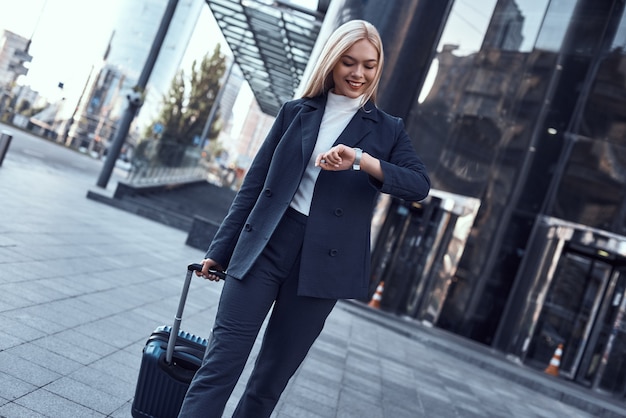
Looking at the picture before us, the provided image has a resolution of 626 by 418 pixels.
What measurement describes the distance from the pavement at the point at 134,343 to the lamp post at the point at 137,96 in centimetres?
425

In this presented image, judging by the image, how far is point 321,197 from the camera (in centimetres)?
295

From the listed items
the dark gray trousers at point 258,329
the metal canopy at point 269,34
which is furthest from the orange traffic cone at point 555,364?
the dark gray trousers at point 258,329

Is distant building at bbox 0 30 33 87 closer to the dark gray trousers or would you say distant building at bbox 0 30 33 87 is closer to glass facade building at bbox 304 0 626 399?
glass facade building at bbox 304 0 626 399

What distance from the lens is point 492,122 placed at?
15445 millimetres

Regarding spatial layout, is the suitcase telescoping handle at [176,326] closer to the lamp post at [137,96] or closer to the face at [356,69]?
the face at [356,69]

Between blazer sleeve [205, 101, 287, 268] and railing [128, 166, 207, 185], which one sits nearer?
blazer sleeve [205, 101, 287, 268]

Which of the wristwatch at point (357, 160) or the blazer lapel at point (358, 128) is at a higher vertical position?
the blazer lapel at point (358, 128)

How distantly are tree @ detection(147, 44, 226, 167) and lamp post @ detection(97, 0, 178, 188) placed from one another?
69.5 feet

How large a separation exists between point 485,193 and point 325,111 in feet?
42.0

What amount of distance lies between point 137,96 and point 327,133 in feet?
57.5

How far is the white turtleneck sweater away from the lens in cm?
298

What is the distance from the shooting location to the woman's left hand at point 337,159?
2.69m

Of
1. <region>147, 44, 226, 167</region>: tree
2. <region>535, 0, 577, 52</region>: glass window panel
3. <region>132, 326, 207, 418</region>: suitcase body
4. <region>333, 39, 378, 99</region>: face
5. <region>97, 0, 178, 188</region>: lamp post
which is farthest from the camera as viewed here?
<region>147, 44, 226, 167</region>: tree

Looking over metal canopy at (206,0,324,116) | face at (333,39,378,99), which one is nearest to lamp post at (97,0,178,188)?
metal canopy at (206,0,324,116)
